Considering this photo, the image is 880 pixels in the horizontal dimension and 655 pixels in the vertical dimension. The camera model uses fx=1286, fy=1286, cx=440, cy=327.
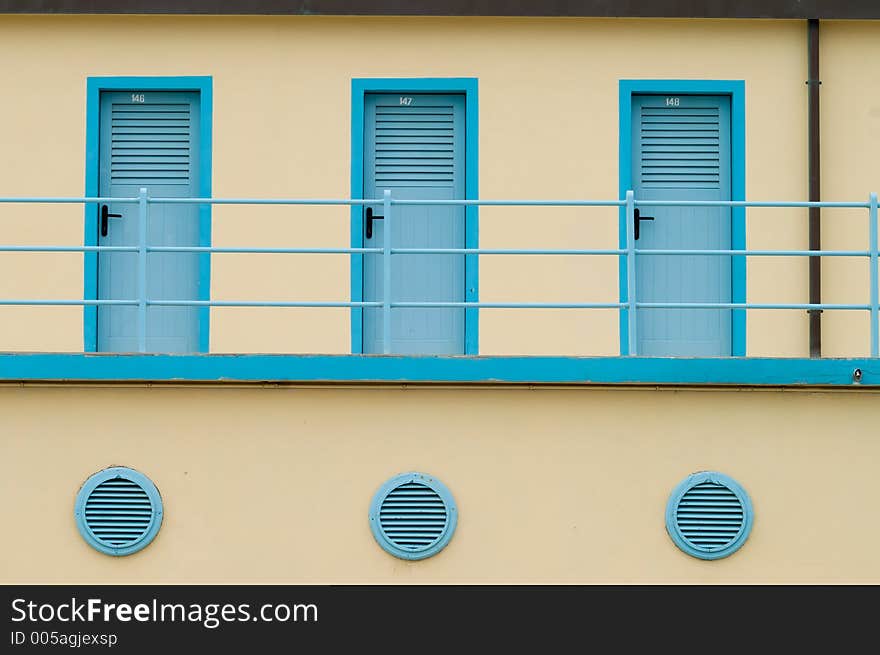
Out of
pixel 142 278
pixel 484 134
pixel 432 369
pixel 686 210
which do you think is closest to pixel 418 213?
pixel 484 134

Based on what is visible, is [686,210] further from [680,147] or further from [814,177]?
[814,177]

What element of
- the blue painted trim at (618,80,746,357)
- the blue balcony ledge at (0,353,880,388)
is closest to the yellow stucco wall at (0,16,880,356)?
the blue painted trim at (618,80,746,357)

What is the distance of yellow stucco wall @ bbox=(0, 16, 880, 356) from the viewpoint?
9.28 meters

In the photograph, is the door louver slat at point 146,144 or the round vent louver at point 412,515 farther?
the door louver slat at point 146,144

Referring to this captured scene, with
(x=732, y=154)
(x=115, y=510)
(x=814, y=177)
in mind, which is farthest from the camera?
(x=732, y=154)

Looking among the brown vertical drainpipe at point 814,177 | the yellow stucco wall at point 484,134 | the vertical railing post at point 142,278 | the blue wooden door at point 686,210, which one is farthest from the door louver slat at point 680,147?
the vertical railing post at point 142,278

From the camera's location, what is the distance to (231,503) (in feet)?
23.5

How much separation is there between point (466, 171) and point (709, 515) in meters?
3.35

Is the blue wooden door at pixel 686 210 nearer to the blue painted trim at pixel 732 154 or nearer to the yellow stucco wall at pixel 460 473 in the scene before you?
the blue painted trim at pixel 732 154

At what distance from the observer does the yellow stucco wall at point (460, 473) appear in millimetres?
7168

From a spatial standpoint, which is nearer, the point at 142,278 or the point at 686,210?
the point at 142,278

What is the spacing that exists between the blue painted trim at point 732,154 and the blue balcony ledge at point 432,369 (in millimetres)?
2124

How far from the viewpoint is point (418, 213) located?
9320mm
